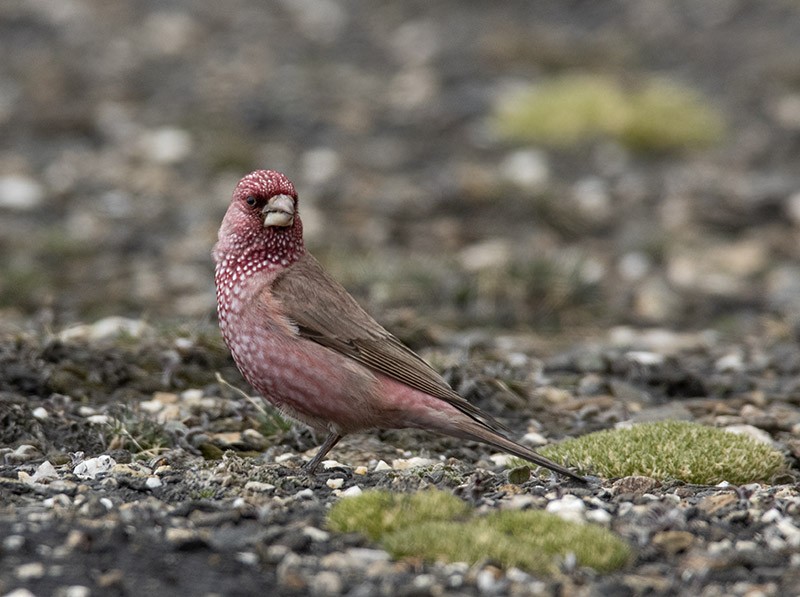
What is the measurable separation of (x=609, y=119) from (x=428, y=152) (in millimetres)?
1964

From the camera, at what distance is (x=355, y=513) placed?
4.81m

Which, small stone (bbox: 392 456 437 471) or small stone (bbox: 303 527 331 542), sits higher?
A: small stone (bbox: 392 456 437 471)

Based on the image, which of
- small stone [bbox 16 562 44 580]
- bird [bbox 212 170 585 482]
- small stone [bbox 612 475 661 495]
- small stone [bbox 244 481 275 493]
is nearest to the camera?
small stone [bbox 16 562 44 580]

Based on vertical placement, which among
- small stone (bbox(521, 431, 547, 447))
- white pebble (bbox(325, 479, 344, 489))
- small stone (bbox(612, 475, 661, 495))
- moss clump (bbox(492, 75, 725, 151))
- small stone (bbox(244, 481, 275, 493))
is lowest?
small stone (bbox(244, 481, 275, 493))

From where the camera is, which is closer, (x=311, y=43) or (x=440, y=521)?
(x=440, y=521)

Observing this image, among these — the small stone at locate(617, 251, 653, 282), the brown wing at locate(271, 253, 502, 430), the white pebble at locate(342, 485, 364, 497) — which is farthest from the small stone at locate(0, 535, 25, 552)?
the small stone at locate(617, 251, 653, 282)

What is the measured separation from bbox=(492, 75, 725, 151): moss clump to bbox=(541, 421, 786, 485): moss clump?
8030 millimetres

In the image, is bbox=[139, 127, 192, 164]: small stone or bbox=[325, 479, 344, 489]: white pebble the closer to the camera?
bbox=[325, 479, 344, 489]: white pebble

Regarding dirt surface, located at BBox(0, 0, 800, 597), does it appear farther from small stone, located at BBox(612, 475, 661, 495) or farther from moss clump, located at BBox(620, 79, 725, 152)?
moss clump, located at BBox(620, 79, 725, 152)

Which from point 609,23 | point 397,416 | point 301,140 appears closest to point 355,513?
point 397,416

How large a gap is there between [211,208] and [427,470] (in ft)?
21.9

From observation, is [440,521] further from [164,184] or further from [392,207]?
[164,184]

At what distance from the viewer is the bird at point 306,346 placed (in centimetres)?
574

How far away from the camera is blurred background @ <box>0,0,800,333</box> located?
33.1 ft
